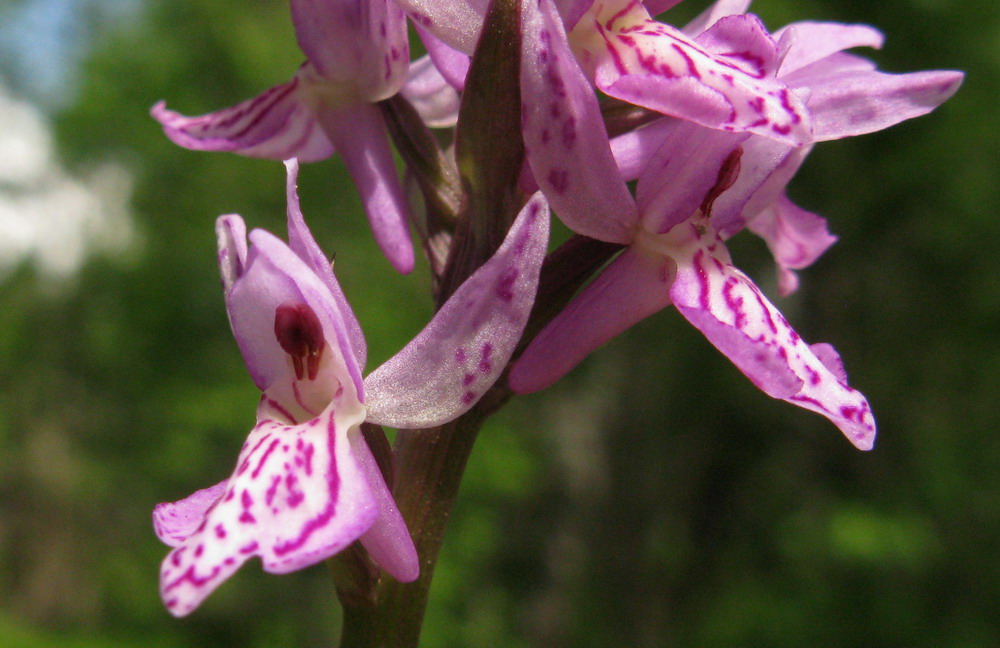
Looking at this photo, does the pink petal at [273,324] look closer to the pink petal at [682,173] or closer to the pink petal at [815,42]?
the pink petal at [682,173]

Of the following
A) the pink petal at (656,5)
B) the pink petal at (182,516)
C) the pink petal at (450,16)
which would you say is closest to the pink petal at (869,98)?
the pink petal at (656,5)

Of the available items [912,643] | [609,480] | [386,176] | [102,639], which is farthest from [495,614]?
[386,176]

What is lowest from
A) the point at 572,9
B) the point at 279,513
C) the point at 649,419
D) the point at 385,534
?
the point at 649,419

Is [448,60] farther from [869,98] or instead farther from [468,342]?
[869,98]

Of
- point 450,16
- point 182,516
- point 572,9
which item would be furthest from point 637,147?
point 182,516

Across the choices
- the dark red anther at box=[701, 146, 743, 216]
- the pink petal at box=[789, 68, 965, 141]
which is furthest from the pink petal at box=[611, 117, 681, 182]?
the pink petal at box=[789, 68, 965, 141]

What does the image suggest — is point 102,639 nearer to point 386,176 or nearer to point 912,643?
point 912,643
